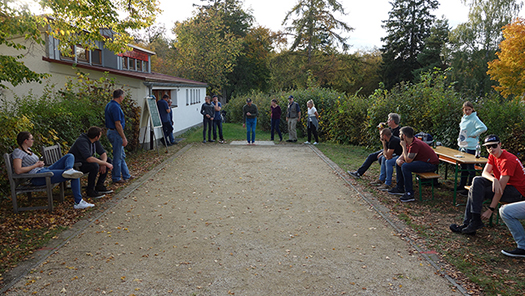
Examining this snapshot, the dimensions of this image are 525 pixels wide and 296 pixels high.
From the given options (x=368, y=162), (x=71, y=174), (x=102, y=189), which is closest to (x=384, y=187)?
(x=368, y=162)

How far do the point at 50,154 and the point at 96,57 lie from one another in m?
14.8

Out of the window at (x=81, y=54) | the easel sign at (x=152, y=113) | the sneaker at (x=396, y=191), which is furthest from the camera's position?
the window at (x=81, y=54)

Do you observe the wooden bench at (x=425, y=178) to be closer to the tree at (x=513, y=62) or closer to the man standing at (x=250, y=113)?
the man standing at (x=250, y=113)

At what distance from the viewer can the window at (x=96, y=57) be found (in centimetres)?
2028

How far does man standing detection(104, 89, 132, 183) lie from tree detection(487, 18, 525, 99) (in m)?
34.4

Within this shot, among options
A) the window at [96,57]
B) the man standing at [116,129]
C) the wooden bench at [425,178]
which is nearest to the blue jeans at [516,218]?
the wooden bench at [425,178]

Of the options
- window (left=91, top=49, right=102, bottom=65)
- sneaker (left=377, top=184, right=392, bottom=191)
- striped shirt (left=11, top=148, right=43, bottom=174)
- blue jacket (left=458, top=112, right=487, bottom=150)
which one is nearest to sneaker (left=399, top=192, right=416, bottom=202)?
sneaker (left=377, top=184, right=392, bottom=191)

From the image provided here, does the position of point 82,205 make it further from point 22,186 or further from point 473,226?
point 473,226

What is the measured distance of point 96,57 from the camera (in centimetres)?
2066

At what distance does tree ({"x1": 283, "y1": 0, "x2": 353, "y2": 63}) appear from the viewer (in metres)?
39.9

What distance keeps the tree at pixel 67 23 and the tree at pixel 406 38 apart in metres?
37.6

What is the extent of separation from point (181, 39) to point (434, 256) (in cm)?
4029

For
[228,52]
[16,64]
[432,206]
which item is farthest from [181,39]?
[432,206]

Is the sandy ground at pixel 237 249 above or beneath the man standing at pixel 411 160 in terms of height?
beneath
